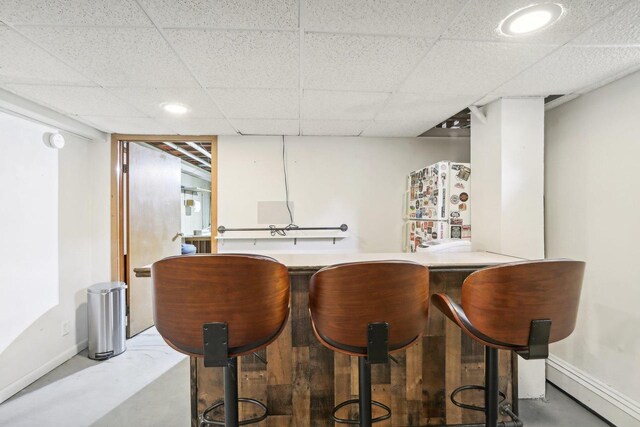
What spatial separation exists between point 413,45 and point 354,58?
0.31 m

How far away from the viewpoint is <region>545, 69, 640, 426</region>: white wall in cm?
179

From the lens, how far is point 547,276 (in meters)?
1.10

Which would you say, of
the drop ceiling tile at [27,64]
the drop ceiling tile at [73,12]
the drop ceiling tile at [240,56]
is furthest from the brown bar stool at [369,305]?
the drop ceiling tile at [27,64]

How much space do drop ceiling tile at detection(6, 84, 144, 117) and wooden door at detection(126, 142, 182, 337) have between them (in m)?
0.86

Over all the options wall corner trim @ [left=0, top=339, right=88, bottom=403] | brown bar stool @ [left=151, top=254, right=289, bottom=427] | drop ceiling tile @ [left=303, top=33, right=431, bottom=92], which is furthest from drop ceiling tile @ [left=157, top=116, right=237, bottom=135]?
wall corner trim @ [left=0, top=339, right=88, bottom=403]

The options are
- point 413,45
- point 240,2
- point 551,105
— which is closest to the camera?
point 240,2

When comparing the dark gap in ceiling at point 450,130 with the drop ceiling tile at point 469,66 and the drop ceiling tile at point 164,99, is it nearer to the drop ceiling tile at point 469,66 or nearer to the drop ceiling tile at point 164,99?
the drop ceiling tile at point 469,66

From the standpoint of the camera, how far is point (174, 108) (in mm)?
2336

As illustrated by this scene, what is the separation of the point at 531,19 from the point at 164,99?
2263 millimetres

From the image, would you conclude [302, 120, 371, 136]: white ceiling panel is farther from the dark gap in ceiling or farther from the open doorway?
the open doorway

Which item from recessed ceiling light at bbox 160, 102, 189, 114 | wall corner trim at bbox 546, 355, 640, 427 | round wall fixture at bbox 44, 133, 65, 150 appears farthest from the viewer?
round wall fixture at bbox 44, 133, 65, 150

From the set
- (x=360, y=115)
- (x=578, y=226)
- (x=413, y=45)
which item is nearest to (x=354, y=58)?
(x=413, y=45)

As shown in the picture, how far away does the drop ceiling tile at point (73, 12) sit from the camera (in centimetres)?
114

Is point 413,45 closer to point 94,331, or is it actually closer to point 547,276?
point 547,276
